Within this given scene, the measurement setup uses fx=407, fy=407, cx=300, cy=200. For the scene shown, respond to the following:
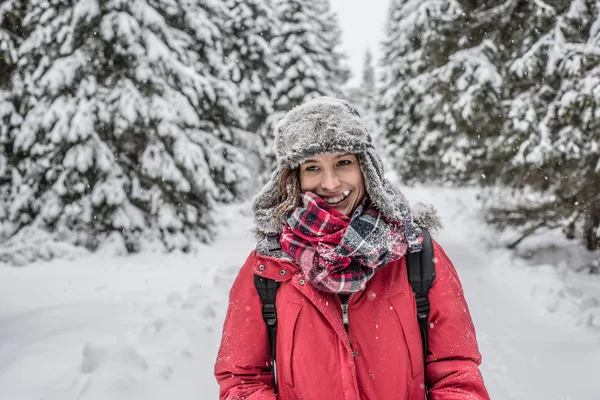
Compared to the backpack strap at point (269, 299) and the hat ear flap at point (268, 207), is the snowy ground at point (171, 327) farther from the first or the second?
the backpack strap at point (269, 299)

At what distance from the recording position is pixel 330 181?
2104mm

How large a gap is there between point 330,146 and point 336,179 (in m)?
0.18

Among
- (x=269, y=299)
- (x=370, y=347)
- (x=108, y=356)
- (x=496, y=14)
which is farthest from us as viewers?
(x=496, y=14)

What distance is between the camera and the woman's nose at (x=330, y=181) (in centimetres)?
209

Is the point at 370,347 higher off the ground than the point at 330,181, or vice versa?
the point at 330,181

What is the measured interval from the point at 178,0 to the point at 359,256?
10723 millimetres

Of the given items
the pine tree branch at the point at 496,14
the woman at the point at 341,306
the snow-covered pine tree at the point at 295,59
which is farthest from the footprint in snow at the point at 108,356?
the snow-covered pine tree at the point at 295,59

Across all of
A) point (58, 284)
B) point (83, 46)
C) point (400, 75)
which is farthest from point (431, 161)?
point (58, 284)

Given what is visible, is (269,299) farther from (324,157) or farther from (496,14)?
(496,14)

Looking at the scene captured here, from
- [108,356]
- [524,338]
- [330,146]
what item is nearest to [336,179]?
[330,146]

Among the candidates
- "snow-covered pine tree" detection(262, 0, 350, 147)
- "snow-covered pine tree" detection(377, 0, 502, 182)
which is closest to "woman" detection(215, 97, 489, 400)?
"snow-covered pine tree" detection(377, 0, 502, 182)

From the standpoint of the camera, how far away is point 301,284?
1.94 m

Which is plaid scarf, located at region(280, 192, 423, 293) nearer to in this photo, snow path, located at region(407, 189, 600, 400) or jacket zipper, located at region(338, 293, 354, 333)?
jacket zipper, located at region(338, 293, 354, 333)

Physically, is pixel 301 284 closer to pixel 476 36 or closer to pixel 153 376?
pixel 153 376
